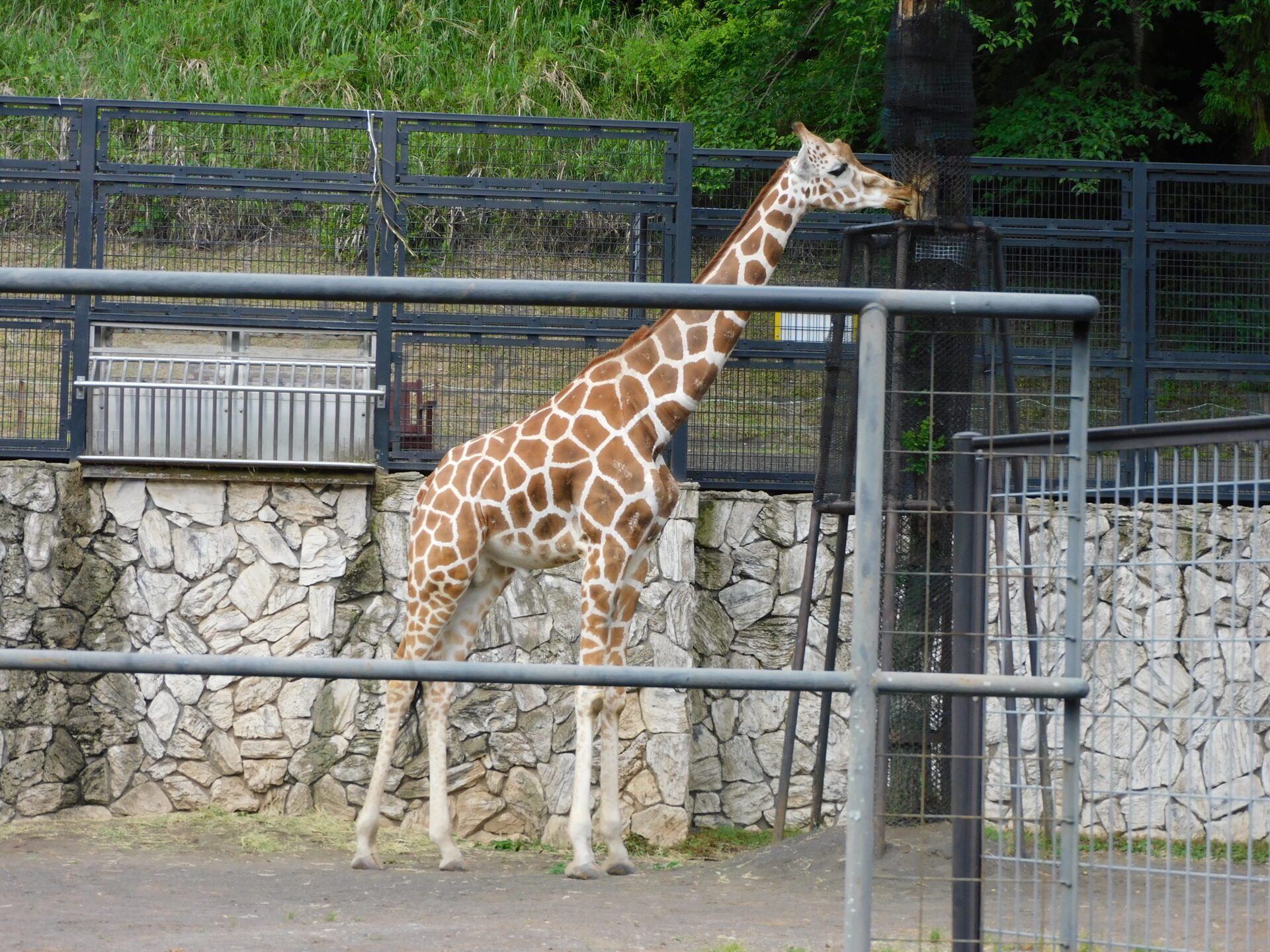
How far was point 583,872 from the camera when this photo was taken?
557cm

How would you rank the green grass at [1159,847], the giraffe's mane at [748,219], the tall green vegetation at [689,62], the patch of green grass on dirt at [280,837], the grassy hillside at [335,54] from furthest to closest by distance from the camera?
1. the grassy hillside at [335,54]
2. the tall green vegetation at [689,62]
3. the patch of green grass on dirt at [280,837]
4. the giraffe's mane at [748,219]
5. the green grass at [1159,847]

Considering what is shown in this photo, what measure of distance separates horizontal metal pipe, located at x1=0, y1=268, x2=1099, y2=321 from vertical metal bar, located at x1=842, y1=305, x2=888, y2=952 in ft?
0.33

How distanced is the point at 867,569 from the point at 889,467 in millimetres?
3334

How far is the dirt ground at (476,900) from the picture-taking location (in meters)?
4.47

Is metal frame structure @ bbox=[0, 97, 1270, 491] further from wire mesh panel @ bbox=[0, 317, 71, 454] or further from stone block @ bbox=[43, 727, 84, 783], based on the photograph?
stone block @ bbox=[43, 727, 84, 783]

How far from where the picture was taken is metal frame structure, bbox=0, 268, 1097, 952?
8.60 feet

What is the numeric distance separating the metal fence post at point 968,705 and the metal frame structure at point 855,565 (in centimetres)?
69

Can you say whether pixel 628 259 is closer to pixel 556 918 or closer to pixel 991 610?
Answer: pixel 991 610

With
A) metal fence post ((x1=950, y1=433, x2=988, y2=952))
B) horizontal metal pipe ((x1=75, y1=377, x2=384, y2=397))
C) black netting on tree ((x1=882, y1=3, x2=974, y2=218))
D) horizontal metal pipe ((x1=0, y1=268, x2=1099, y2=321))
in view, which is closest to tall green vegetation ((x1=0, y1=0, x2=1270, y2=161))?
black netting on tree ((x1=882, y1=3, x2=974, y2=218))

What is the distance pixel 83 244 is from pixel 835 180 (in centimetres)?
400

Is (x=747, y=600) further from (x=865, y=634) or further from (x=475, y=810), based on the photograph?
(x=865, y=634)

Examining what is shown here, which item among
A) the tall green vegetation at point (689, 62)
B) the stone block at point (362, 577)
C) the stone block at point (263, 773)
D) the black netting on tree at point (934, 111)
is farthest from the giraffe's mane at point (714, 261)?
the tall green vegetation at point (689, 62)

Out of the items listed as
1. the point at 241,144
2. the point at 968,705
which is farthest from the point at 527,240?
the point at 968,705

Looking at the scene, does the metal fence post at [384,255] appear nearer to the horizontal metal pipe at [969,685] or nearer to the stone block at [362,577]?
the stone block at [362,577]
